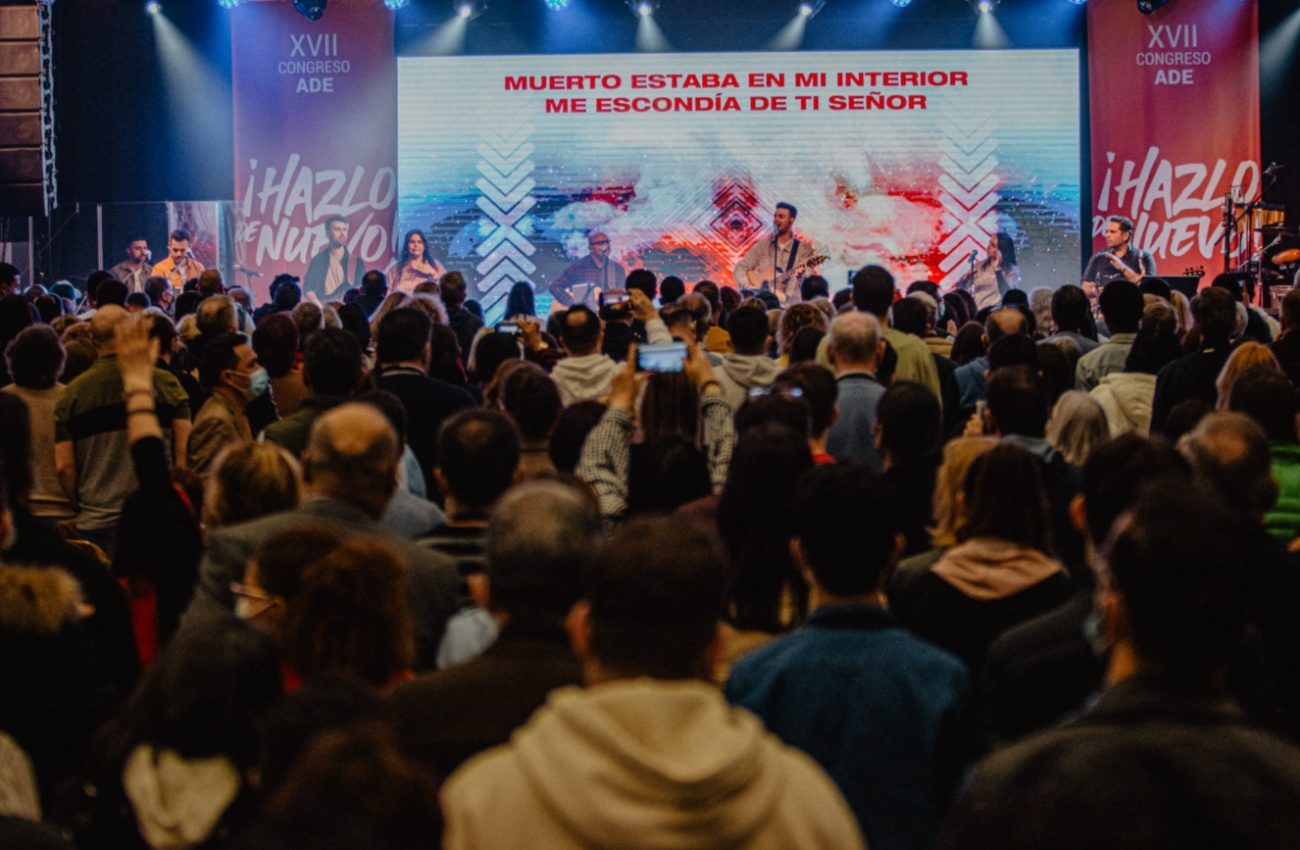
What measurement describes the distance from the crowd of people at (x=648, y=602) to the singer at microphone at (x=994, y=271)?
8648 millimetres

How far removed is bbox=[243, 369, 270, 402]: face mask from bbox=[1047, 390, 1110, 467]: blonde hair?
2559 mm

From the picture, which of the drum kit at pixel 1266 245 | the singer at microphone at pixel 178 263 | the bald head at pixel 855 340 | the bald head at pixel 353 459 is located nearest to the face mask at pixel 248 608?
the bald head at pixel 353 459

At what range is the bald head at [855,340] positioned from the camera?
5.06m

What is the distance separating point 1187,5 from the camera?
14.4 m

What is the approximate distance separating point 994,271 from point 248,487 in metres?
12.1

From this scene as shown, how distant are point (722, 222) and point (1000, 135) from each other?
275 cm

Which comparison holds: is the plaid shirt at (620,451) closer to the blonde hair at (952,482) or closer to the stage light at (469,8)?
the blonde hair at (952,482)

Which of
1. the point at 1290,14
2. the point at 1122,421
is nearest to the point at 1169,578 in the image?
the point at 1122,421

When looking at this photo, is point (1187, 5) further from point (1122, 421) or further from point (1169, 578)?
point (1169, 578)

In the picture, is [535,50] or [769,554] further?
[535,50]

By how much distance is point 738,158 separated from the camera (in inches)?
581

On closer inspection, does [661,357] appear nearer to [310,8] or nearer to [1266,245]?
[1266,245]

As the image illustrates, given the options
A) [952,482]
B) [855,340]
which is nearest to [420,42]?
[855,340]

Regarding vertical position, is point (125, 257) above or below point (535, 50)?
below
